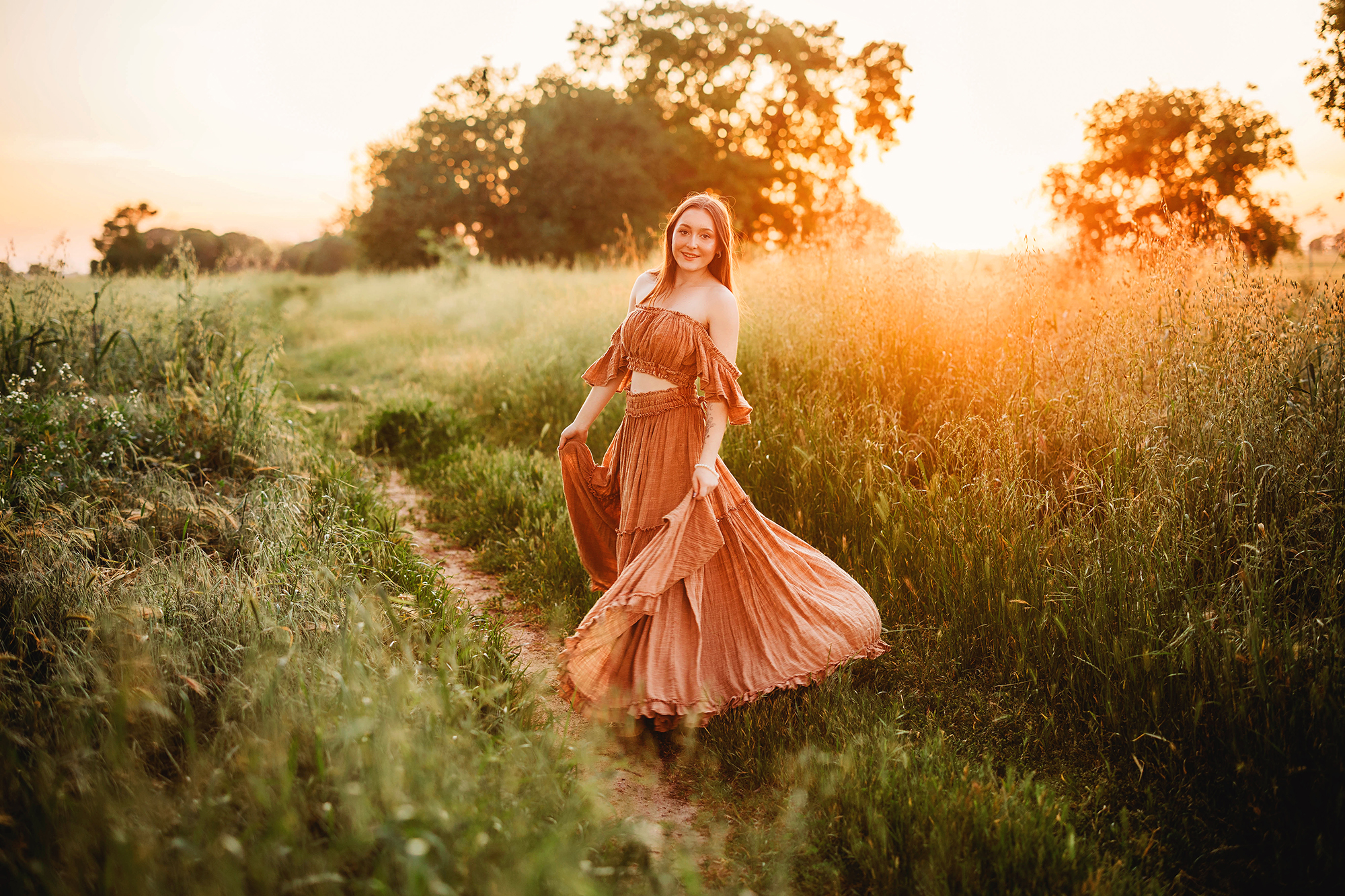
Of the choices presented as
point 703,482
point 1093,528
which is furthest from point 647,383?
point 1093,528

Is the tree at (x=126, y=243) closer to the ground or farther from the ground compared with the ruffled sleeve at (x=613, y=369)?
farther from the ground

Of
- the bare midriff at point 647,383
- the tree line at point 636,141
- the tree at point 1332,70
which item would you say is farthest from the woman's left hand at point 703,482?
the tree line at point 636,141

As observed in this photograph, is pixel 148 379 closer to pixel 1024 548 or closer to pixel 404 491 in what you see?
pixel 404 491

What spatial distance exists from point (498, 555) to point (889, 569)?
2.53 metres

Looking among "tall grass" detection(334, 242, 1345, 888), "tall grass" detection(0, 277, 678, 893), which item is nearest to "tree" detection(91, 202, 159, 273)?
"tall grass" detection(0, 277, 678, 893)

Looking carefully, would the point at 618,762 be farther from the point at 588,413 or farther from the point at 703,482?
the point at 588,413

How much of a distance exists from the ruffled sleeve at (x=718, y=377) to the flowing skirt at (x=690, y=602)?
0.15 meters

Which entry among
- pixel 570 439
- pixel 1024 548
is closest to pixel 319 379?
pixel 570 439

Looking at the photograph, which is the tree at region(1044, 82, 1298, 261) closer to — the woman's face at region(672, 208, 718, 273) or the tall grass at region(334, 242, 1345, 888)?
the tall grass at region(334, 242, 1345, 888)

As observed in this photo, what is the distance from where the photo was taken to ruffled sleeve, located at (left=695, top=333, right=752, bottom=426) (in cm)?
308

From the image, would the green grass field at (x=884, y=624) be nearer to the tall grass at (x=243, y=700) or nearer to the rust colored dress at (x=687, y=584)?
the tall grass at (x=243, y=700)

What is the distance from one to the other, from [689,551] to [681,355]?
2.75 ft

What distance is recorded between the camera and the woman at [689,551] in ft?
9.42

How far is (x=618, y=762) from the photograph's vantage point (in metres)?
2.84
